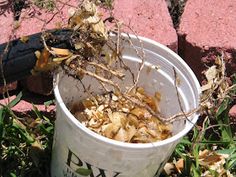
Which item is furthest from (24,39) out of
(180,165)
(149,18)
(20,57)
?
(180,165)

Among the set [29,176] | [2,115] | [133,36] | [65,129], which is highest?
[133,36]

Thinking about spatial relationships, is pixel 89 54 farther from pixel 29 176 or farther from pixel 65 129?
pixel 29 176

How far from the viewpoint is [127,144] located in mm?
1565

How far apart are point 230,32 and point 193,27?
131 mm

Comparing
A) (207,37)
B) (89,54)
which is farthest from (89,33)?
(207,37)

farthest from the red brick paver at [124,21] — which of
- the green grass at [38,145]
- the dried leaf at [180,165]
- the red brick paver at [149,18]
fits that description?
the dried leaf at [180,165]

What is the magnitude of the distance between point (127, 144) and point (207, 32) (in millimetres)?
763

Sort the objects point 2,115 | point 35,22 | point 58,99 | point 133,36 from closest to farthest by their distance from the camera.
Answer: point 58,99, point 133,36, point 2,115, point 35,22

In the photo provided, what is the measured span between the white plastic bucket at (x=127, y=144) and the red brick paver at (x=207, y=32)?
13.7 inches

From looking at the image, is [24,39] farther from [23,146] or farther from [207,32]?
[207,32]

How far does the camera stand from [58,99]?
163 centimetres

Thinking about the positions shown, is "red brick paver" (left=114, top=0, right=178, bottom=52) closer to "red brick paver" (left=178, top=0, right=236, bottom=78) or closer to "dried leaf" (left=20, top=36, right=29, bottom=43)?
"red brick paver" (left=178, top=0, right=236, bottom=78)

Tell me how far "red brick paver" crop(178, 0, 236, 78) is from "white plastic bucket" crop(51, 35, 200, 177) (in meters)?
0.35

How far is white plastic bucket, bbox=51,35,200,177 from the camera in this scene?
5.26 feet
